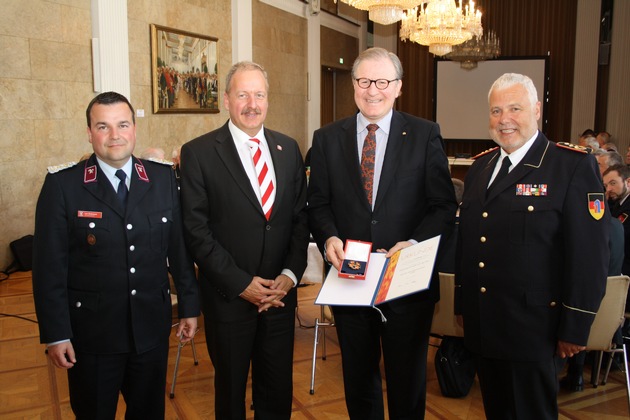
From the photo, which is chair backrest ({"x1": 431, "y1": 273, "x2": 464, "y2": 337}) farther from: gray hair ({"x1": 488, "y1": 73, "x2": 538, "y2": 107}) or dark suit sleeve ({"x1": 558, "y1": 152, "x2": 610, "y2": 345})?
gray hair ({"x1": 488, "y1": 73, "x2": 538, "y2": 107})

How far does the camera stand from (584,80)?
45.4 feet

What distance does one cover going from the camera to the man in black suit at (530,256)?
6.82 feet

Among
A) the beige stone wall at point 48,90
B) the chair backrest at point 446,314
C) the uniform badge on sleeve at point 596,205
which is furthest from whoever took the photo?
the beige stone wall at point 48,90

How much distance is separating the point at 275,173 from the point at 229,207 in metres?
0.26

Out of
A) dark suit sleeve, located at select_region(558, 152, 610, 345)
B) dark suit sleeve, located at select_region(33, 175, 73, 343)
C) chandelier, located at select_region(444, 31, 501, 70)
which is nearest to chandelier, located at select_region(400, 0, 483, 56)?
chandelier, located at select_region(444, 31, 501, 70)

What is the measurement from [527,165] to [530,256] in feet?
1.16

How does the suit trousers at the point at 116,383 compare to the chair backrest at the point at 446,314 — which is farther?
the chair backrest at the point at 446,314

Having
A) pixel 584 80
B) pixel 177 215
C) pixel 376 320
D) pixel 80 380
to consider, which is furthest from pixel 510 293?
pixel 584 80

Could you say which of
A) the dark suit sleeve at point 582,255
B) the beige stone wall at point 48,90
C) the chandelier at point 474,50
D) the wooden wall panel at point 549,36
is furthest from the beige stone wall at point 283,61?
the dark suit sleeve at point 582,255

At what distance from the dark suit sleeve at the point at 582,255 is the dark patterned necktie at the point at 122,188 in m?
1.66

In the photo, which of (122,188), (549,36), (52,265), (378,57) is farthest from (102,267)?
(549,36)

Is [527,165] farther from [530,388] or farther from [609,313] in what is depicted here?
[609,313]

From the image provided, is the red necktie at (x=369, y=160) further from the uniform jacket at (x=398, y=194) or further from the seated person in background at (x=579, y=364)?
the seated person in background at (x=579, y=364)

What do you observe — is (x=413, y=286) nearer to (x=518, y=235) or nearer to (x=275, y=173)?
(x=518, y=235)
